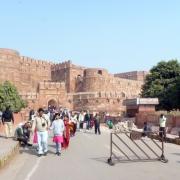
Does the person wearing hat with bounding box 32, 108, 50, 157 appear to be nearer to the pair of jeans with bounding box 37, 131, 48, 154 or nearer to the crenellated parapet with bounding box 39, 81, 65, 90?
the pair of jeans with bounding box 37, 131, 48, 154

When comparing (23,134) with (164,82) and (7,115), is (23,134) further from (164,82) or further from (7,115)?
(164,82)

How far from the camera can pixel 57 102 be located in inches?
2793

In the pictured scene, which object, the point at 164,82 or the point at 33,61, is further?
the point at 33,61

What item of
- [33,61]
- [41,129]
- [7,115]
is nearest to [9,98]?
[33,61]

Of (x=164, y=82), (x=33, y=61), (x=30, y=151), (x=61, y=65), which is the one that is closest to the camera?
(x=30, y=151)

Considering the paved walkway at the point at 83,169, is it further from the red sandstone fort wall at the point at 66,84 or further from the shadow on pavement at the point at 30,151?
the red sandstone fort wall at the point at 66,84

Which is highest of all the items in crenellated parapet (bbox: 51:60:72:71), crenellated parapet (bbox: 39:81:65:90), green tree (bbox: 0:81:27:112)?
A: crenellated parapet (bbox: 51:60:72:71)

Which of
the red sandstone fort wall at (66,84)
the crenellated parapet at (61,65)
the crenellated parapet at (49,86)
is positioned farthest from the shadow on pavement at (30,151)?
the crenellated parapet at (61,65)

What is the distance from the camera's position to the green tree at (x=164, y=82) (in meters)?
41.7

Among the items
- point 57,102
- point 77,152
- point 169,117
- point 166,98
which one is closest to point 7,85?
point 57,102

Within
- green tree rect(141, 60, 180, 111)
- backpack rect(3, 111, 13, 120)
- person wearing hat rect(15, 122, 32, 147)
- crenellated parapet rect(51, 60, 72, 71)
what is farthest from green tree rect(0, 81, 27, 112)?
person wearing hat rect(15, 122, 32, 147)

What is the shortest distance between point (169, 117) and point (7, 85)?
3474 centimetres

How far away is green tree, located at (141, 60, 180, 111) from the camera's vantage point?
4169 centimetres

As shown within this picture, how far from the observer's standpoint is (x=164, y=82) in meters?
45.8
